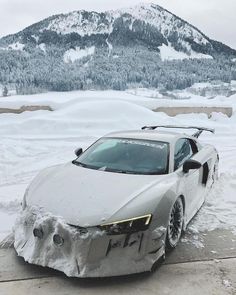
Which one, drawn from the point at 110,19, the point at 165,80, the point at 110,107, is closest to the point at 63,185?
the point at 110,107

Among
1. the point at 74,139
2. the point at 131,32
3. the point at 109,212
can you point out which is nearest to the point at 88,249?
the point at 109,212

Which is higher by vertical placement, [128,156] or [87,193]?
[128,156]

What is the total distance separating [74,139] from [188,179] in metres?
8.25

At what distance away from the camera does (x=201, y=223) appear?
5.16 meters

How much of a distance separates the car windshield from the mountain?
111 feet

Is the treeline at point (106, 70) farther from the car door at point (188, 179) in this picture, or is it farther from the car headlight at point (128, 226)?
the car headlight at point (128, 226)

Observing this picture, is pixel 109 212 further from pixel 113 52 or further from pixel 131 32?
pixel 131 32

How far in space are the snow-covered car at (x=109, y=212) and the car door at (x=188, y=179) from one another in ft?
0.04

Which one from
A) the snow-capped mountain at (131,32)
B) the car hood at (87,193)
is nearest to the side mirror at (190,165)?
the car hood at (87,193)

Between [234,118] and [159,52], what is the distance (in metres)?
48.6

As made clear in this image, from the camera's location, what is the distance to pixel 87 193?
399 cm

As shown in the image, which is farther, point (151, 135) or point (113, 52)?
point (113, 52)

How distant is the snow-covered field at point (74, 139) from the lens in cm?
561

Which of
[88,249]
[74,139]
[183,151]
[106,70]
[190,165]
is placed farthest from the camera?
[106,70]
